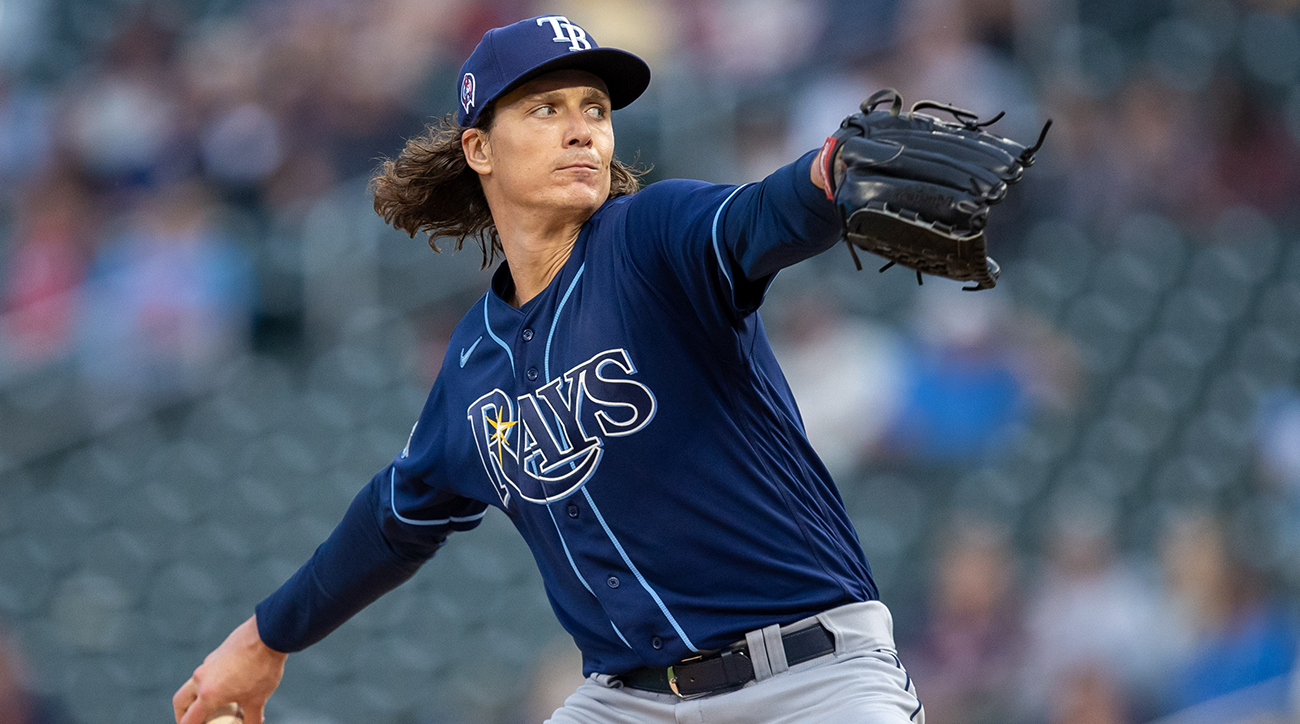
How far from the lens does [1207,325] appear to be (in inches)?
295

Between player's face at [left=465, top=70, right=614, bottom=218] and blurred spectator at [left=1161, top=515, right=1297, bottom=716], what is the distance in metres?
4.40

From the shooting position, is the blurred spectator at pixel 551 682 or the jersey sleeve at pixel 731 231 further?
the blurred spectator at pixel 551 682

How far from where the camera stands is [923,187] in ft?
7.21

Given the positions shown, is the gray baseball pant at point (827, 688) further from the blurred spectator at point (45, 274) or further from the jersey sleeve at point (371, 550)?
the blurred spectator at point (45, 274)

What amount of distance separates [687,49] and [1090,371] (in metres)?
2.68

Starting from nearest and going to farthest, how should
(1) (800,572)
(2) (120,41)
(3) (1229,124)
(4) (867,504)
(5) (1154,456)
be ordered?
(1) (800,572)
(4) (867,504)
(5) (1154,456)
(3) (1229,124)
(2) (120,41)

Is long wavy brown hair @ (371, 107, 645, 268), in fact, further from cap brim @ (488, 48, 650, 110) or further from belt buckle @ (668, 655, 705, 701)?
belt buckle @ (668, 655, 705, 701)

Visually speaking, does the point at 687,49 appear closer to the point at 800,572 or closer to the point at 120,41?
the point at 120,41

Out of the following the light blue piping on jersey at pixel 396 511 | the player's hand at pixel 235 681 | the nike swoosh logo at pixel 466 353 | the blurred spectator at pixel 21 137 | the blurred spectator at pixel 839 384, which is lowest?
the player's hand at pixel 235 681

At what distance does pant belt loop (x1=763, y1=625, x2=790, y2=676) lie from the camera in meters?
2.77

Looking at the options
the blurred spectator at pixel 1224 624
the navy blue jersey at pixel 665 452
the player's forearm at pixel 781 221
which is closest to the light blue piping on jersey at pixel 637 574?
the navy blue jersey at pixel 665 452

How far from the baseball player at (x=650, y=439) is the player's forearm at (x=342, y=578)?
0.50m

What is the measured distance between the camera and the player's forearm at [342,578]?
3.60 m

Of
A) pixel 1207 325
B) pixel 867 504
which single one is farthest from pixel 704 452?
pixel 1207 325
